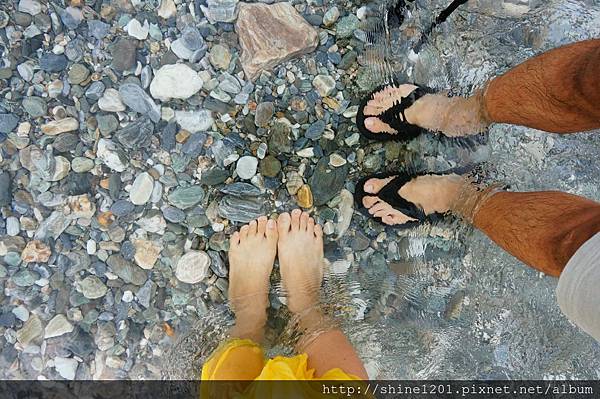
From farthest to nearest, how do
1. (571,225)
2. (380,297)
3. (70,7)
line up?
(380,297)
(70,7)
(571,225)

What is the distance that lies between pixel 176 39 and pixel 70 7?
0.76 feet

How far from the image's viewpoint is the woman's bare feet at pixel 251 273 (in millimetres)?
1152

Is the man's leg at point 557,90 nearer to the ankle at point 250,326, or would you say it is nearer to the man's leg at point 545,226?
the man's leg at point 545,226

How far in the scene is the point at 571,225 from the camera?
793 millimetres

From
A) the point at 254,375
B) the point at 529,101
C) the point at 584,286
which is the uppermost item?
the point at 529,101

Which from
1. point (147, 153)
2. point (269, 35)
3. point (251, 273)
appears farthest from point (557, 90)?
point (147, 153)

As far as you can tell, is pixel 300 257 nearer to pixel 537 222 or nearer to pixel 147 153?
pixel 147 153

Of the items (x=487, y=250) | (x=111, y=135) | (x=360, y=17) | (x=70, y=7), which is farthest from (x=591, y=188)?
(x=70, y=7)

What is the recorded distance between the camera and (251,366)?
3.48 ft

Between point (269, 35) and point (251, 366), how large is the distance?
2.33 feet

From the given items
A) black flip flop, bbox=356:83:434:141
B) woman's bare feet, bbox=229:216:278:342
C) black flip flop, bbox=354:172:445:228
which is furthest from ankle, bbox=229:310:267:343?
black flip flop, bbox=356:83:434:141

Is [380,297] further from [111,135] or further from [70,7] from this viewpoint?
[70,7]

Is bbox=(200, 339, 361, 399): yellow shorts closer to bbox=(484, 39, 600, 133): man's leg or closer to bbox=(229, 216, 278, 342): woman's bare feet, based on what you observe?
bbox=(229, 216, 278, 342): woman's bare feet

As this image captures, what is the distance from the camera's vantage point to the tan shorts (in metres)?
0.70
